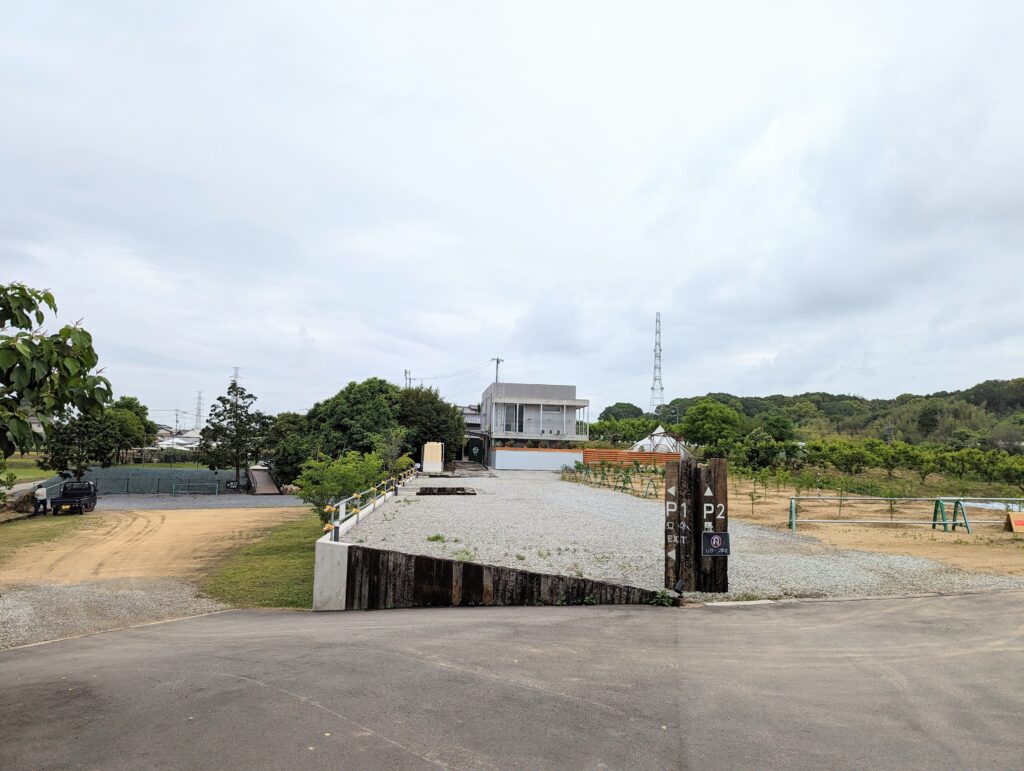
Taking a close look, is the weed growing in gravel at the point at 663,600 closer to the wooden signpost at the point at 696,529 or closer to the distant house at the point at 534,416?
the wooden signpost at the point at 696,529

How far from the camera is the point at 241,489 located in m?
42.1

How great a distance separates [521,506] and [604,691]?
16.3 meters

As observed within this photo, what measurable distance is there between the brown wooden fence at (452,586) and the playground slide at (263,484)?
34.5 m

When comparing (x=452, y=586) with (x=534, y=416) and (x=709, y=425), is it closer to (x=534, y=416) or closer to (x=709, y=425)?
(x=534, y=416)

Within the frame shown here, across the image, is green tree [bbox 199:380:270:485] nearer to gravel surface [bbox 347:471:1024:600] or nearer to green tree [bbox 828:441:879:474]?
gravel surface [bbox 347:471:1024:600]

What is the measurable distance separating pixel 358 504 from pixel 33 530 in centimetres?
1496

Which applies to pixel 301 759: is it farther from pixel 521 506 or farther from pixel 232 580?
pixel 521 506

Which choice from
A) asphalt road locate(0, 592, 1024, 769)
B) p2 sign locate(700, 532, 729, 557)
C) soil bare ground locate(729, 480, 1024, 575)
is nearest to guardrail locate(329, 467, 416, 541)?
asphalt road locate(0, 592, 1024, 769)

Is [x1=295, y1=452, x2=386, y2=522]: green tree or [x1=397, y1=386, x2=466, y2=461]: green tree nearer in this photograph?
[x1=295, y1=452, x2=386, y2=522]: green tree

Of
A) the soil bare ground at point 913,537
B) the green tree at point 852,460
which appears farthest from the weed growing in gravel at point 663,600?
the green tree at point 852,460

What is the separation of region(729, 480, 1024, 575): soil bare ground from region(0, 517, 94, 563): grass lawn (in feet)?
70.4

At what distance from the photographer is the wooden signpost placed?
834 cm

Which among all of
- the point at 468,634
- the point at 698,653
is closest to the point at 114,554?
the point at 468,634

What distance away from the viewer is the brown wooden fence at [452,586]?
8477 millimetres
